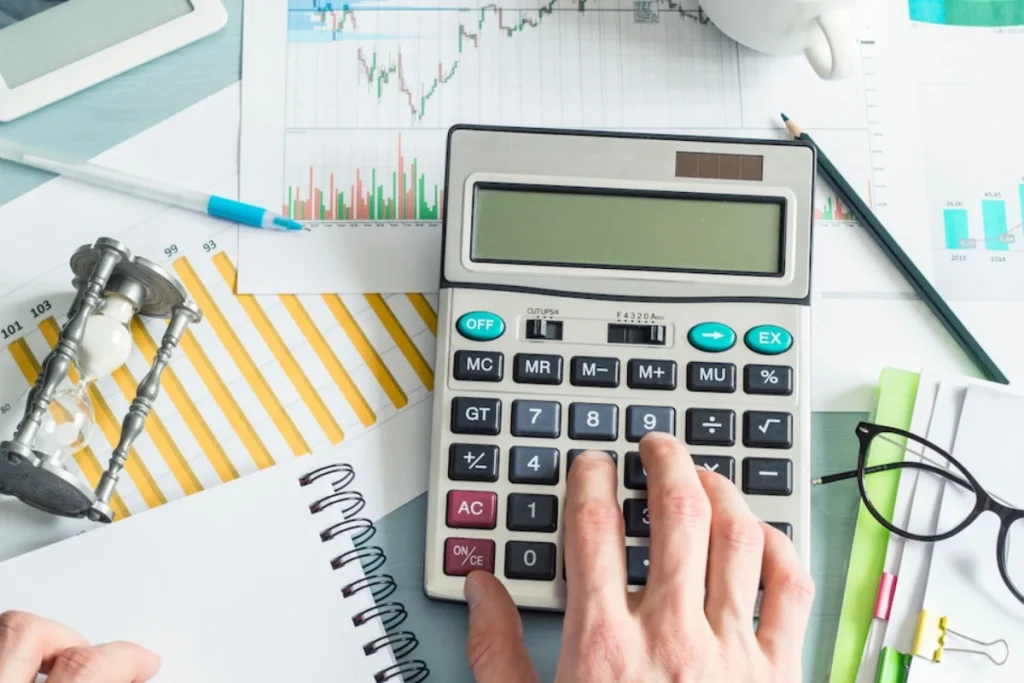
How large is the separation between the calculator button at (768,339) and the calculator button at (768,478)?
68mm

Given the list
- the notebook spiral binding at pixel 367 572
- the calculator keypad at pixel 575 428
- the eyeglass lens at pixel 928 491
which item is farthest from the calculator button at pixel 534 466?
the eyeglass lens at pixel 928 491

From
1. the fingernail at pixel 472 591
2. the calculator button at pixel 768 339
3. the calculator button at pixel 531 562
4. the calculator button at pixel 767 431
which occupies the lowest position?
the fingernail at pixel 472 591

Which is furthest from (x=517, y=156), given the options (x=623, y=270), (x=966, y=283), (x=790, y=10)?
(x=966, y=283)

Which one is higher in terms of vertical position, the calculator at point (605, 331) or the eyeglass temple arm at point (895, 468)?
the calculator at point (605, 331)

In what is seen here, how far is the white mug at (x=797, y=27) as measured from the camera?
0.61 m

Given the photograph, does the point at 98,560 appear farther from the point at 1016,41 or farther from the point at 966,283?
the point at 1016,41

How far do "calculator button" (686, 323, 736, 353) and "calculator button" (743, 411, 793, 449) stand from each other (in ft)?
0.15

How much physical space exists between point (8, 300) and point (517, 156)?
1.15 ft

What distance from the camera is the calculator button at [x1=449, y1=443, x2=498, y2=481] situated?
0.54m

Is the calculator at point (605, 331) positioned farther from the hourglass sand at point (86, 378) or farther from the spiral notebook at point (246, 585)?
the hourglass sand at point (86, 378)

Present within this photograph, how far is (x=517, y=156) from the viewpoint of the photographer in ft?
1.90

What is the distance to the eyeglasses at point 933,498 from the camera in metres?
0.56

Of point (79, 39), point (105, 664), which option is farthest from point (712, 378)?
point (79, 39)

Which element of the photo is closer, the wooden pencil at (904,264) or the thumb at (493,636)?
the thumb at (493,636)
